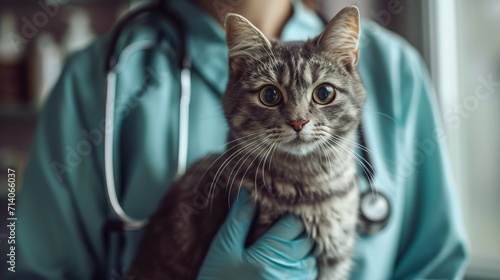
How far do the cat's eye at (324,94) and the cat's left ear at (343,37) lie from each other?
0.10 feet

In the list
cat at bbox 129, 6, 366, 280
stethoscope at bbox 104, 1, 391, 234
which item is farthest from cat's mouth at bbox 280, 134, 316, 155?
stethoscope at bbox 104, 1, 391, 234

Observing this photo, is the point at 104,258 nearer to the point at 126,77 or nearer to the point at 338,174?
the point at 126,77

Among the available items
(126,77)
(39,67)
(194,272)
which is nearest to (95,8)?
(39,67)

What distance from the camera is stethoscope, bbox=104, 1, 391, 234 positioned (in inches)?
25.5

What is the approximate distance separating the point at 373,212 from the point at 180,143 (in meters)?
0.30

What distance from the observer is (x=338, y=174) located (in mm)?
569

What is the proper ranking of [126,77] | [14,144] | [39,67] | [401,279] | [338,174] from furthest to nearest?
[39,67] → [14,144] → [126,77] → [401,279] → [338,174]

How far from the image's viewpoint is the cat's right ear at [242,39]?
0.46 meters

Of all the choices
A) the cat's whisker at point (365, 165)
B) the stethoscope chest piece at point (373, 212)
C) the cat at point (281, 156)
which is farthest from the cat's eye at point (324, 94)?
the stethoscope chest piece at point (373, 212)

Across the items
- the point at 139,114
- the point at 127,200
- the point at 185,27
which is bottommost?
the point at 127,200

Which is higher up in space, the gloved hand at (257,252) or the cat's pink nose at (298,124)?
the cat's pink nose at (298,124)

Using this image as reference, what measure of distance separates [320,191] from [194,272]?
0.59 ft

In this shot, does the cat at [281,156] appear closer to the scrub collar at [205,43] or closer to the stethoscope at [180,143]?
the stethoscope at [180,143]

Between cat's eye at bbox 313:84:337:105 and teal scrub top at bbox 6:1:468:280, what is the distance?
0.22 meters
